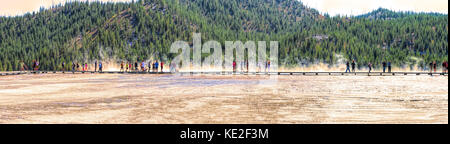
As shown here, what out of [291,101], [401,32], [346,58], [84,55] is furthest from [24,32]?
[291,101]

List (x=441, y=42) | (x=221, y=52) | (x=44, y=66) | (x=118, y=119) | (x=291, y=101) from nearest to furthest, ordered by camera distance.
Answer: (x=118, y=119)
(x=291, y=101)
(x=44, y=66)
(x=221, y=52)
(x=441, y=42)

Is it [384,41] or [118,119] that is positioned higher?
[384,41]

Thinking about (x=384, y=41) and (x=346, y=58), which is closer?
(x=346, y=58)

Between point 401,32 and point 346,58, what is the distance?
2775 centimetres

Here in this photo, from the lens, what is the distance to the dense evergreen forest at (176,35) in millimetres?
105375

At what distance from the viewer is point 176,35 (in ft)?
386

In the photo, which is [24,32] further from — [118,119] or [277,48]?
[118,119]

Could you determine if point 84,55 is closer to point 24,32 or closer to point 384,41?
point 24,32

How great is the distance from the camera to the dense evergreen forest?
10538 centimetres

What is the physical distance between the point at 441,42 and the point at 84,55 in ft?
260

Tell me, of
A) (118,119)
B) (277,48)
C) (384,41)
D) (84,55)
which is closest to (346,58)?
(277,48)

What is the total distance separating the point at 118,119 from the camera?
44.2ft

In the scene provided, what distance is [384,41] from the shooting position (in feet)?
399
